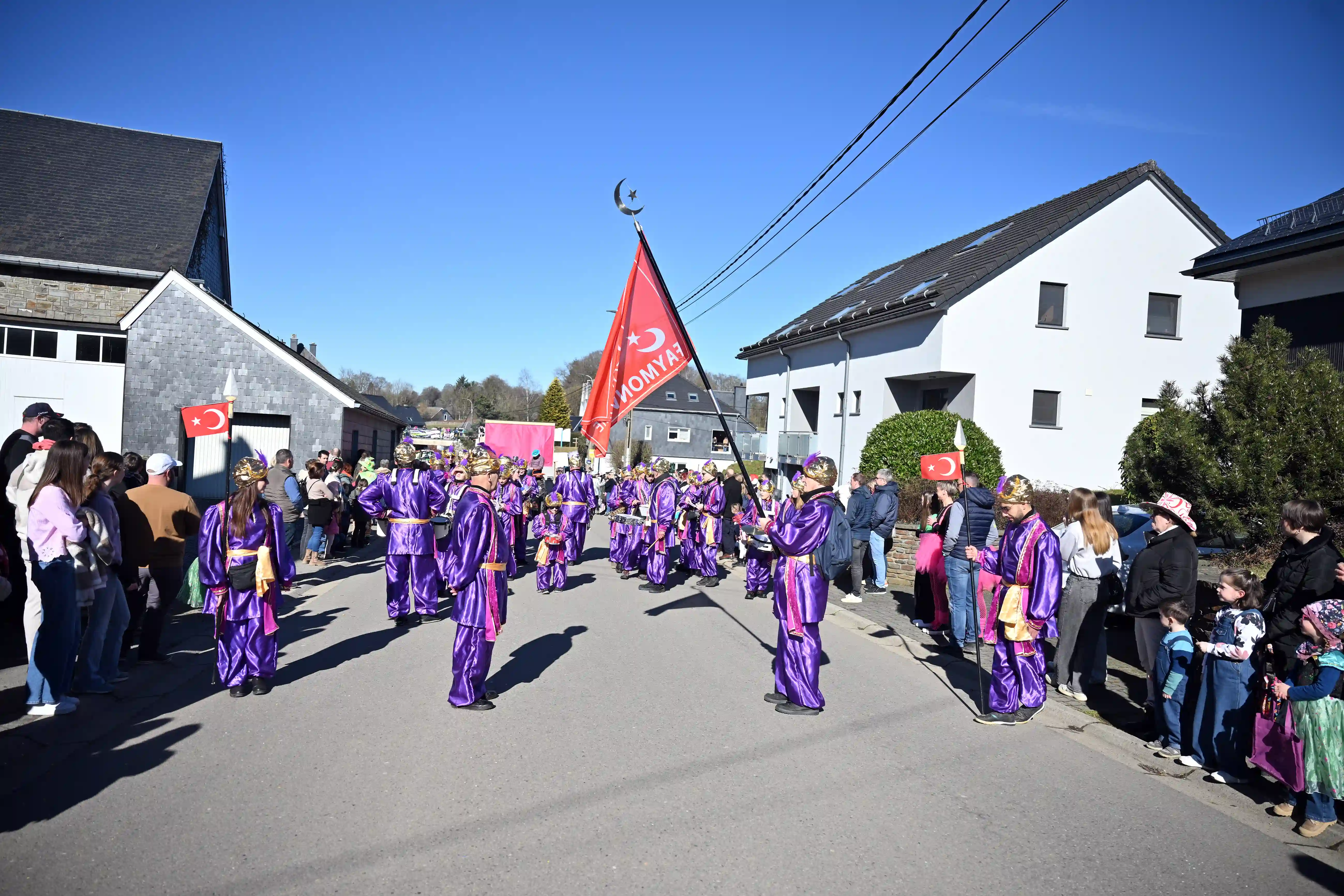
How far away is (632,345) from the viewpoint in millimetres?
8844

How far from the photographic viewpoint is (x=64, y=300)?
2120 cm

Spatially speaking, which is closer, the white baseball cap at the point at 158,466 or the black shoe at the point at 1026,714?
the black shoe at the point at 1026,714

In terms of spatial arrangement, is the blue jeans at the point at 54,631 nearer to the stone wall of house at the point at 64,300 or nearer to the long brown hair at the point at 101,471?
the long brown hair at the point at 101,471

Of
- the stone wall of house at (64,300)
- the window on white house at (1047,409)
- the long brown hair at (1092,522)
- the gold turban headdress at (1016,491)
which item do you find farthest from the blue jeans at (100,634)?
the window on white house at (1047,409)

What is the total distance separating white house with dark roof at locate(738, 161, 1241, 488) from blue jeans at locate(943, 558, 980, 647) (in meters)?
13.9

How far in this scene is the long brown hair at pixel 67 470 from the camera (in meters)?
5.48

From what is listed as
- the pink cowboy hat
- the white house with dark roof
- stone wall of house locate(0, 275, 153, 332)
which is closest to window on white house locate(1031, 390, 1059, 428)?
the white house with dark roof

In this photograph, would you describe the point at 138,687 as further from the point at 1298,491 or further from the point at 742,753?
the point at 1298,491

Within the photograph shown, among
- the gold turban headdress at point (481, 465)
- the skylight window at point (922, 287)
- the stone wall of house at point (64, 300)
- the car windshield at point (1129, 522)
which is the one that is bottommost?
the car windshield at point (1129, 522)

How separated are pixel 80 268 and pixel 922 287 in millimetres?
21813

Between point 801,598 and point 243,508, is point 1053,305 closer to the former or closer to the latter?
point 801,598

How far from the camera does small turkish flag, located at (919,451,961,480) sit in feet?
26.3

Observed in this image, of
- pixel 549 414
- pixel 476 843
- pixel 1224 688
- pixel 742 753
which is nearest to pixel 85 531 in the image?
pixel 476 843

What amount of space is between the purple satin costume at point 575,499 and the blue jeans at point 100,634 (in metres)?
6.92
